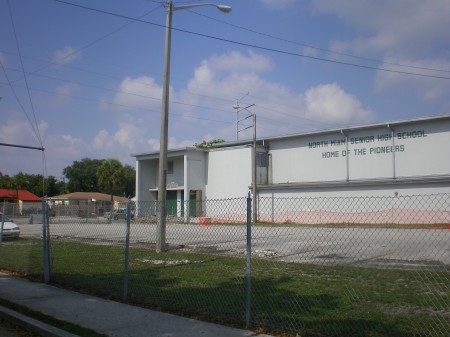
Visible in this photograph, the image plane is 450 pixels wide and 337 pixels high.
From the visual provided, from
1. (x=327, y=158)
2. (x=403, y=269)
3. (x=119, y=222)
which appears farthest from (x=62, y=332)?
(x=327, y=158)

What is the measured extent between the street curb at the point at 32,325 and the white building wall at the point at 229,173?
37.1 m

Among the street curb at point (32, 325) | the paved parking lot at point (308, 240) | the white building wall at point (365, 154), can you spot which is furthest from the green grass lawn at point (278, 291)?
the white building wall at point (365, 154)

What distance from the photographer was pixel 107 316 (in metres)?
7.70

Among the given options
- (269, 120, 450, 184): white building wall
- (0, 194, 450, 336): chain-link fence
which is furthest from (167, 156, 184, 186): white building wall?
(0, 194, 450, 336): chain-link fence

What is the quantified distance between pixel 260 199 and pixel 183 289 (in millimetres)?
33528

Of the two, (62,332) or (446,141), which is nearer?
(62,332)

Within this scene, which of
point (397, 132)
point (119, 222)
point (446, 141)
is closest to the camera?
point (119, 222)

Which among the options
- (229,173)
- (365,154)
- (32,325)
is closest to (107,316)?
(32,325)

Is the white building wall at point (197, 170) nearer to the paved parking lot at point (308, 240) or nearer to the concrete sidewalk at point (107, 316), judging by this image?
the paved parking lot at point (308, 240)

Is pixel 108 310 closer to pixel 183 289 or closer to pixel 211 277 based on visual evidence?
pixel 183 289

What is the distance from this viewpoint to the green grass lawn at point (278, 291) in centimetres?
671

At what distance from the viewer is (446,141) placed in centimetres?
3441

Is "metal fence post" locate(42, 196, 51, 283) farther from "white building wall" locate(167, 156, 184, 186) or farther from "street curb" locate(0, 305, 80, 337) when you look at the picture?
"white building wall" locate(167, 156, 184, 186)

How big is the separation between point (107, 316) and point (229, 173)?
39.1m
